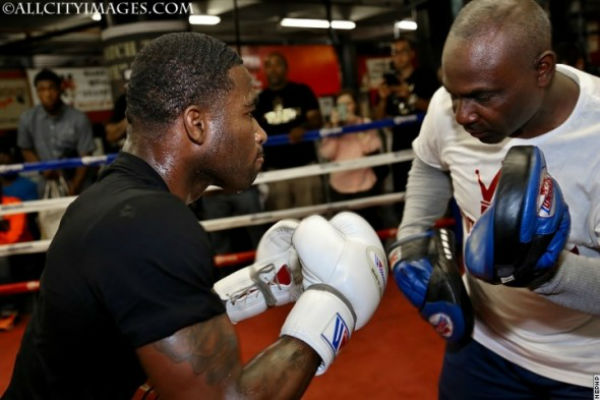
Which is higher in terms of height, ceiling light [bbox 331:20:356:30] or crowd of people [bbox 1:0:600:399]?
ceiling light [bbox 331:20:356:30]

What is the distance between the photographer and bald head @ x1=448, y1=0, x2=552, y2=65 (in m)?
1.18

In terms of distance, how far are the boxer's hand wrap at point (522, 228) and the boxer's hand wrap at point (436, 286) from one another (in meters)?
0.28

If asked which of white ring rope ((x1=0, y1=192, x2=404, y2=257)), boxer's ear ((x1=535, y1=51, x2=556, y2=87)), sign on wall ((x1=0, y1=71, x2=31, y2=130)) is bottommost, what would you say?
white ring rope ((x1=0, y1=192, x2=404, y2=257))

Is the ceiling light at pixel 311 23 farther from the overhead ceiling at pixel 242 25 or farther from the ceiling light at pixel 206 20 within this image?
the ceiling light at pixel 206 20

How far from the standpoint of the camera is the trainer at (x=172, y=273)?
2.51 ft

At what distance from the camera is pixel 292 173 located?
3.25 metres

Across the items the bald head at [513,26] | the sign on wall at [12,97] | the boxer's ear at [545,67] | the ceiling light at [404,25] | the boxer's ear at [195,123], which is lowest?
the boxer's ear at [195,123]

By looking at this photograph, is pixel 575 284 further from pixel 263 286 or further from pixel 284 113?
pixel 284 113

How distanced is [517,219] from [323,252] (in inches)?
13.5

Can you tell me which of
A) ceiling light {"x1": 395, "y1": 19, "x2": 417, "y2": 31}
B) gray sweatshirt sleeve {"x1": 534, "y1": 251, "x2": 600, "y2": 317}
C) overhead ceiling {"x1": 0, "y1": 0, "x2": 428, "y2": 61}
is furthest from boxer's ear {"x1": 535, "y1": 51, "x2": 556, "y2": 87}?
ceiling light {"x1": 395, "y1": 19, "x2": 417, "y2": 31}

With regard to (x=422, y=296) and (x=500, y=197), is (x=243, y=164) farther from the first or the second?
(x=422, y=296)

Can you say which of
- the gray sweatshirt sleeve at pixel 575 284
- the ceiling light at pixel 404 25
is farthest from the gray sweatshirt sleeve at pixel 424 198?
the ceiling light at pixel 404 25

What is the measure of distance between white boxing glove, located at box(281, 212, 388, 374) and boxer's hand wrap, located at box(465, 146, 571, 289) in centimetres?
19

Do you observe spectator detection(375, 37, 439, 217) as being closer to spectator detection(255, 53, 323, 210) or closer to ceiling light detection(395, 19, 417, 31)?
spectator detection(255, 53, 323, 210)
